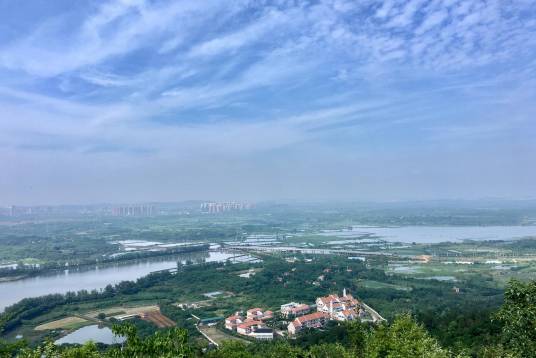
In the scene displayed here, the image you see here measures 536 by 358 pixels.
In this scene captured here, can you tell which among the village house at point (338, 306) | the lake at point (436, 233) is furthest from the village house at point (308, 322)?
the lake at point (436, 233)

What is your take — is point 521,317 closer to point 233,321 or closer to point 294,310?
point 233,321

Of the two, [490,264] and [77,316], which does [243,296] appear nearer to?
[77,316]

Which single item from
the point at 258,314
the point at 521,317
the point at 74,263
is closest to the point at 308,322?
the point at 258,314

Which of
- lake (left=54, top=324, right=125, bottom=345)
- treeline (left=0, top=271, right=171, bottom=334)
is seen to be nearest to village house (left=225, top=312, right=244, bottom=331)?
lake (left=54, top=324, right=125, bottom=345)

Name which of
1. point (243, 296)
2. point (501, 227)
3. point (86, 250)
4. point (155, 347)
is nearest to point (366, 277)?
point (243, 296)

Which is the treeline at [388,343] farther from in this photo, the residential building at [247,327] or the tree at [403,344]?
the residential building at [247,327]

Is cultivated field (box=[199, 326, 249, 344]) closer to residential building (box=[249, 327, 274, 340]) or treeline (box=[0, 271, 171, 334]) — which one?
residential building (box=[249, 327, 274, 340])
